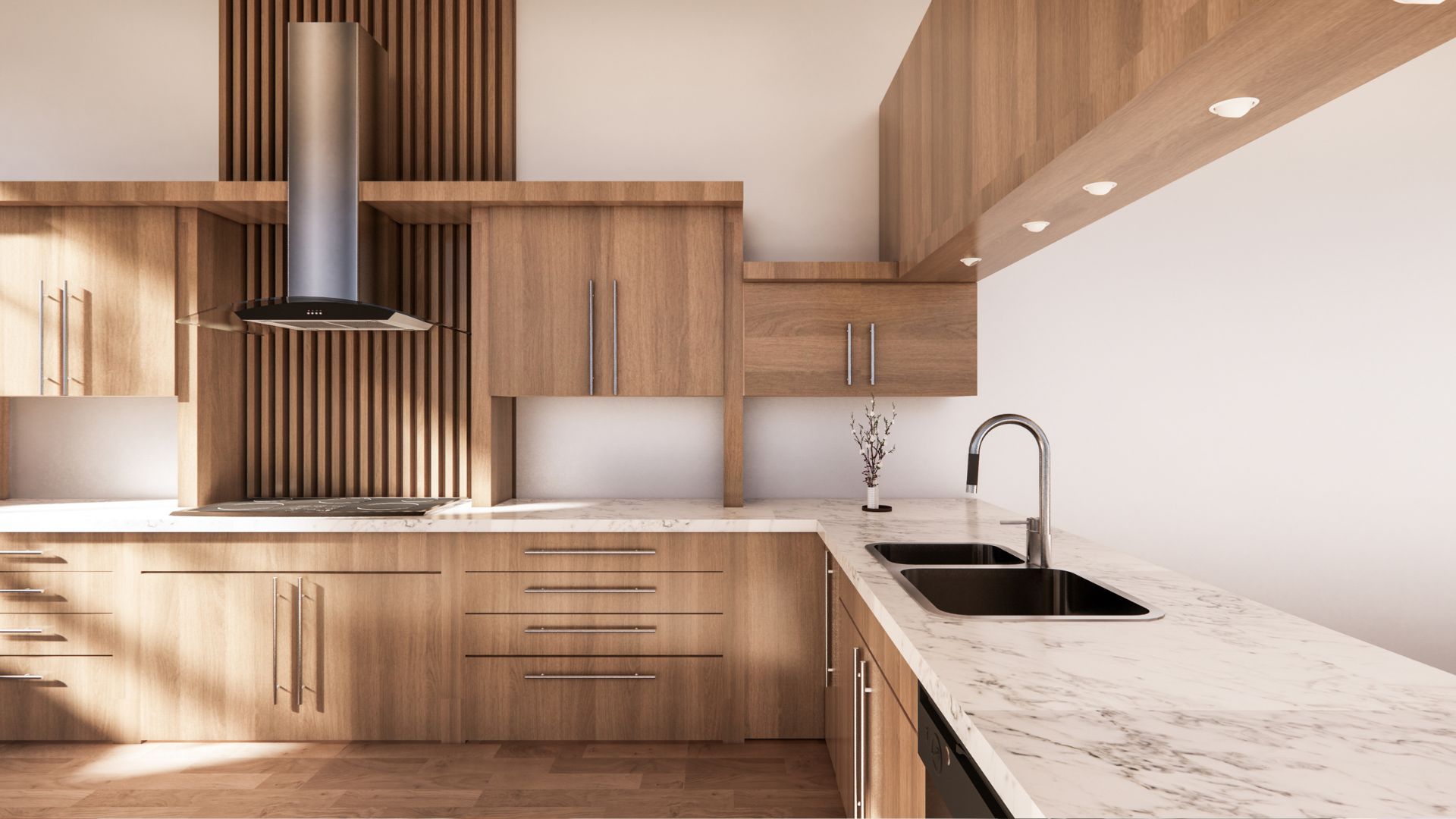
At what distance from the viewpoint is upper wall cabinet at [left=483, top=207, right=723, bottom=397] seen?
3.00 m

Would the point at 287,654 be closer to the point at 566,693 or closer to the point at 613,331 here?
the point at 566,693

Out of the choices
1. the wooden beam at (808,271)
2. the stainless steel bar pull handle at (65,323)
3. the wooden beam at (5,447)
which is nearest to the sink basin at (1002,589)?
the wooden beam at (808,271)

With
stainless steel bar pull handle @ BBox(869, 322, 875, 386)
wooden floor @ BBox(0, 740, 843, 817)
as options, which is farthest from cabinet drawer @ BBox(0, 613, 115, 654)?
stainless steel bar pull handle @ BBox(869, 322, 875, 386)

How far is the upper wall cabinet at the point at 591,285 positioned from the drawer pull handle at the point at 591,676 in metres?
1.08

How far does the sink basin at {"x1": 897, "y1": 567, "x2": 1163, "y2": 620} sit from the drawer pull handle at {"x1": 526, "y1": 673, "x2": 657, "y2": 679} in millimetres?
1308

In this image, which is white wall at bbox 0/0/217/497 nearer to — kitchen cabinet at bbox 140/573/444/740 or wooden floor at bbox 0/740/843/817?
kitchen cabinet at bbox 140/573/444/740

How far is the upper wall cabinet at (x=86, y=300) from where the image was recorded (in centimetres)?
292

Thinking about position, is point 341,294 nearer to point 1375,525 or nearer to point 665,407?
point 665,407

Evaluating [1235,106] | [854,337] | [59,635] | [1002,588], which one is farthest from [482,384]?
[1235,106]

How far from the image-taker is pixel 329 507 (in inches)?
118

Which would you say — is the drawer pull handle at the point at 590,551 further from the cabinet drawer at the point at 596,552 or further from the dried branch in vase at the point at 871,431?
the dried branch in vase at the point at 871,431

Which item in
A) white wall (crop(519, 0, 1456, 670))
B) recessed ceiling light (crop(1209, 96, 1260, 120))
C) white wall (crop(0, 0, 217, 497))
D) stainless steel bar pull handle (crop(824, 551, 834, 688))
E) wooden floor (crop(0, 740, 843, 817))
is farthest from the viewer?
white wall (crop(0, 0, 217, 497))

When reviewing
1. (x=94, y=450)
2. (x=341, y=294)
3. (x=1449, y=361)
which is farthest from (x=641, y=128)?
(x=1449, y=361)

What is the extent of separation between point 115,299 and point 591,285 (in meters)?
1.87
